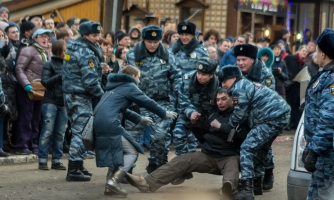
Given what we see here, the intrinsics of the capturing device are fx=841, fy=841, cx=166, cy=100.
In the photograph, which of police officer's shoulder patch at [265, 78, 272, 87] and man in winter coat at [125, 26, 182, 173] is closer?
police officer's shoulder patch at [265, 78, 272, 87]

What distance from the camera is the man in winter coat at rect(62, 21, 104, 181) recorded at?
34.8 ft

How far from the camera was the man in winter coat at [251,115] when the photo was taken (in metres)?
9.58

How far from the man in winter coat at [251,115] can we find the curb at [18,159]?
3873mm

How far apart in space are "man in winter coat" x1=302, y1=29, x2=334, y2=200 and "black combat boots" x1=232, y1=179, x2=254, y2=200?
2.30 meters

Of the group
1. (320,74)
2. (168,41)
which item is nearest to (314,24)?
(168,41)

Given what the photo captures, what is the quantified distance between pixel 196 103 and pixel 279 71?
8.04 meters

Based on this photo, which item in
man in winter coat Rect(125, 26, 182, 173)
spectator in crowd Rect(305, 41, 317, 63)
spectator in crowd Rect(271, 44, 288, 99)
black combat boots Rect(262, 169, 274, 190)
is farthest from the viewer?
spectator in crowd Rect(305, 41, 317, 63)

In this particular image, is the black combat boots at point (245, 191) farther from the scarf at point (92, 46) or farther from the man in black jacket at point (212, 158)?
the scarf at point (92, 46)

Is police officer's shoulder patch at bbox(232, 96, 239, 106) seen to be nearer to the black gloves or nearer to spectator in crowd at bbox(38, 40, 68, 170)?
the black gloves

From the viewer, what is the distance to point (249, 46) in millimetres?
10328

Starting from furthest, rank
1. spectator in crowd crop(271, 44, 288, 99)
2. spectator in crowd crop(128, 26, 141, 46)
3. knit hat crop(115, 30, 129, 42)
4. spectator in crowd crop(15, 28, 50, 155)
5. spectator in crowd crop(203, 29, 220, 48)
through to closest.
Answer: spectator in crowd crop(271, 44, 288, 99) → spectator in crowd crop(203, 29, 220, 48) → spectator in crowd crop(128, 26, 141, 46) → knit hat crop(115, 30, 129, 42) → spectator in crowd crop(15, 28, 50, 155)

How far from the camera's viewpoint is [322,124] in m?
6.95

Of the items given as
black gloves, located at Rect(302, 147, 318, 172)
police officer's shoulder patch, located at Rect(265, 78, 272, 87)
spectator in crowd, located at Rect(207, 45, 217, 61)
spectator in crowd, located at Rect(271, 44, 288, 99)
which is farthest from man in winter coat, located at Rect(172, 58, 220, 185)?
spectator in crowd, located at Rect(271, 44, 288, 99)

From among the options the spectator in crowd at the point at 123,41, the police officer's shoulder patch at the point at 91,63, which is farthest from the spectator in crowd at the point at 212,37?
the police officer's shoulder patch at the point at 91,63
